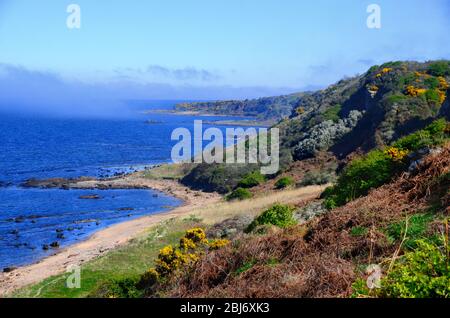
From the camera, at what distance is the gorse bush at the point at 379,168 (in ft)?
62.8

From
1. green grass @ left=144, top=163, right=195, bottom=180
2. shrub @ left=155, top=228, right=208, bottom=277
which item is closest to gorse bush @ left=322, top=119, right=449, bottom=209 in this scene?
shrub @ left=155, top=228, right=208, bottom=277

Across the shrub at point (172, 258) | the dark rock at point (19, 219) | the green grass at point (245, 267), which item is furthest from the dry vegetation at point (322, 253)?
the dark rock at point (19, 219)

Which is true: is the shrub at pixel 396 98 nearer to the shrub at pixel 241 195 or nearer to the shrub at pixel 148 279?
the shrub at pixel 241 195

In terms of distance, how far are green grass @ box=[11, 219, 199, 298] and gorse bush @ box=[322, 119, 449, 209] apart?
9317 mm

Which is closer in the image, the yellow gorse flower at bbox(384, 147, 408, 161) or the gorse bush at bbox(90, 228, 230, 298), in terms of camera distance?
the gorse bush at bbox(90, 228, 230, 298)

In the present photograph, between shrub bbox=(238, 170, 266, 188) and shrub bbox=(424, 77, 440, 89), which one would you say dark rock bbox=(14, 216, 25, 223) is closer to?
shrub bbox=(238, 170, 266, 188)

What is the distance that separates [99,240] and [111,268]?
12876 millimetres

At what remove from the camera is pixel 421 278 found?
6668mm

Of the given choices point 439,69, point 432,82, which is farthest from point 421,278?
point 439,69

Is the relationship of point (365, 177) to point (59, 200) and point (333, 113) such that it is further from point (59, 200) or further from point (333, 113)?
point (333, 113)

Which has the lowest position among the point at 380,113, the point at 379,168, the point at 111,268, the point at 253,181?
the point at 111,268

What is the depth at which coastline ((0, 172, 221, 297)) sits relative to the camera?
2822cm

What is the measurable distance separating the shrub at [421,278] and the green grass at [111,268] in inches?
551

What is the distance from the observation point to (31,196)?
5478 cm
